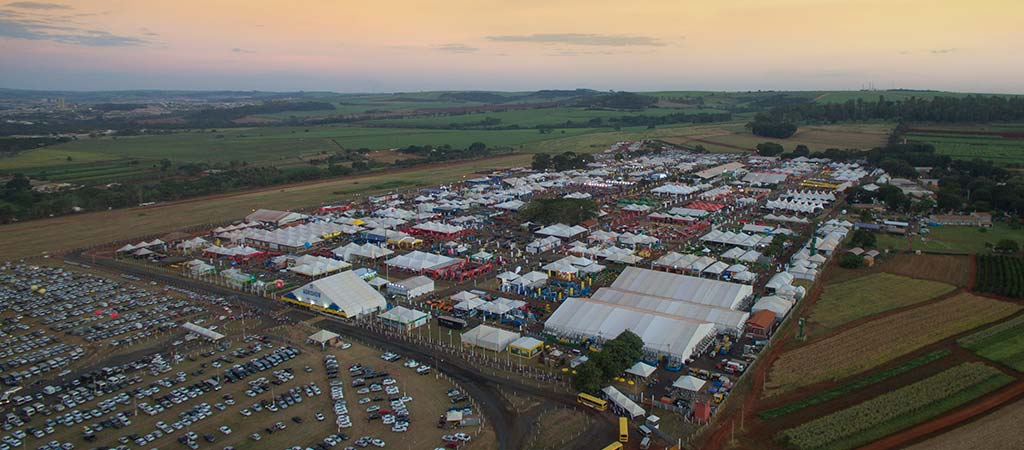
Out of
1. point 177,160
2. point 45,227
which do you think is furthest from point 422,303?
point 177,160

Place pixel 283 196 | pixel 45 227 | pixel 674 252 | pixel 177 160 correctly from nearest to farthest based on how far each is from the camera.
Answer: pixel 674 252
pixel 45 227
pixel 283 196
pixel 177 160

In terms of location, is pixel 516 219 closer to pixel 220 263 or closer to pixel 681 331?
pixel 220 263

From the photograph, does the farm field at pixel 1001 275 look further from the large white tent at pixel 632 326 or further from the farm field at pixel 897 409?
the large white tent at pixel 632 326

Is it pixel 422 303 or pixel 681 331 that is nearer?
pixel 681 331

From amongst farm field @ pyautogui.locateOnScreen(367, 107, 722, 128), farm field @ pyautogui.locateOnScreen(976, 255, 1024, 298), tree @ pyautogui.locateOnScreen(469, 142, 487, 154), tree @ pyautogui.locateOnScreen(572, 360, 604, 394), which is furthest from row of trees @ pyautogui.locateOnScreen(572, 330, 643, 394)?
farm field @ pyautogui.locateOnScreen(367, 107, 722, 128)

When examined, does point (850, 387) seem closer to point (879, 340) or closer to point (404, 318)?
point (879, 340)

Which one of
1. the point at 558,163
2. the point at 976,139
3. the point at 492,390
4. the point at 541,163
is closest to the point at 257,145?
the point at 541,163

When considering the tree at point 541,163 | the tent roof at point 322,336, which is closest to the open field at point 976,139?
the tree at point 541,163
